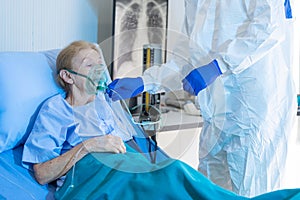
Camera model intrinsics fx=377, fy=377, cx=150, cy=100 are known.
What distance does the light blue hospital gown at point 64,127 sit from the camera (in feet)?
4.27

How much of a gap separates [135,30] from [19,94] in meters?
0.90

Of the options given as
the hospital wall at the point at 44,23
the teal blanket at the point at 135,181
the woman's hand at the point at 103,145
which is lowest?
the teal blanket at the point at 135,181

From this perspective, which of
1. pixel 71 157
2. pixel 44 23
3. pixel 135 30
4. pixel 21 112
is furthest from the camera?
pixel 135 30

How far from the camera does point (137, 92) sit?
147 cm

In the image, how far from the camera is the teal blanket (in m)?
1.06

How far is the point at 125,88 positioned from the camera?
4.85 feet

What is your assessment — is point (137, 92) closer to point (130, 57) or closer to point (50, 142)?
point (50, 142)

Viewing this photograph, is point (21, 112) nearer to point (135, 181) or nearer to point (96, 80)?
point (96, 80)

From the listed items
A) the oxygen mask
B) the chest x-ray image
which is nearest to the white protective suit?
the oxygen mask

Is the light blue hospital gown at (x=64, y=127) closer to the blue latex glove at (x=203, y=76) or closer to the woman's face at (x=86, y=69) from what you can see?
the woman's face at (x=86, y=69)

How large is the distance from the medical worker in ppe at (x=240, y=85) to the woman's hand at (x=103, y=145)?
0.74ft

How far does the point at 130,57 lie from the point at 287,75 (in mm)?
833

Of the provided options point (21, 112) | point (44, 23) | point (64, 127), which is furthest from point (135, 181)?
point (44, 23)

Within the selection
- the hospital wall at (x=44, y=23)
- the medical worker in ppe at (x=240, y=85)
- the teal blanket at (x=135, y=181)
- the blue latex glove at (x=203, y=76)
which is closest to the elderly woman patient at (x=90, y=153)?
the teal blanket at (x=135, y=181)
